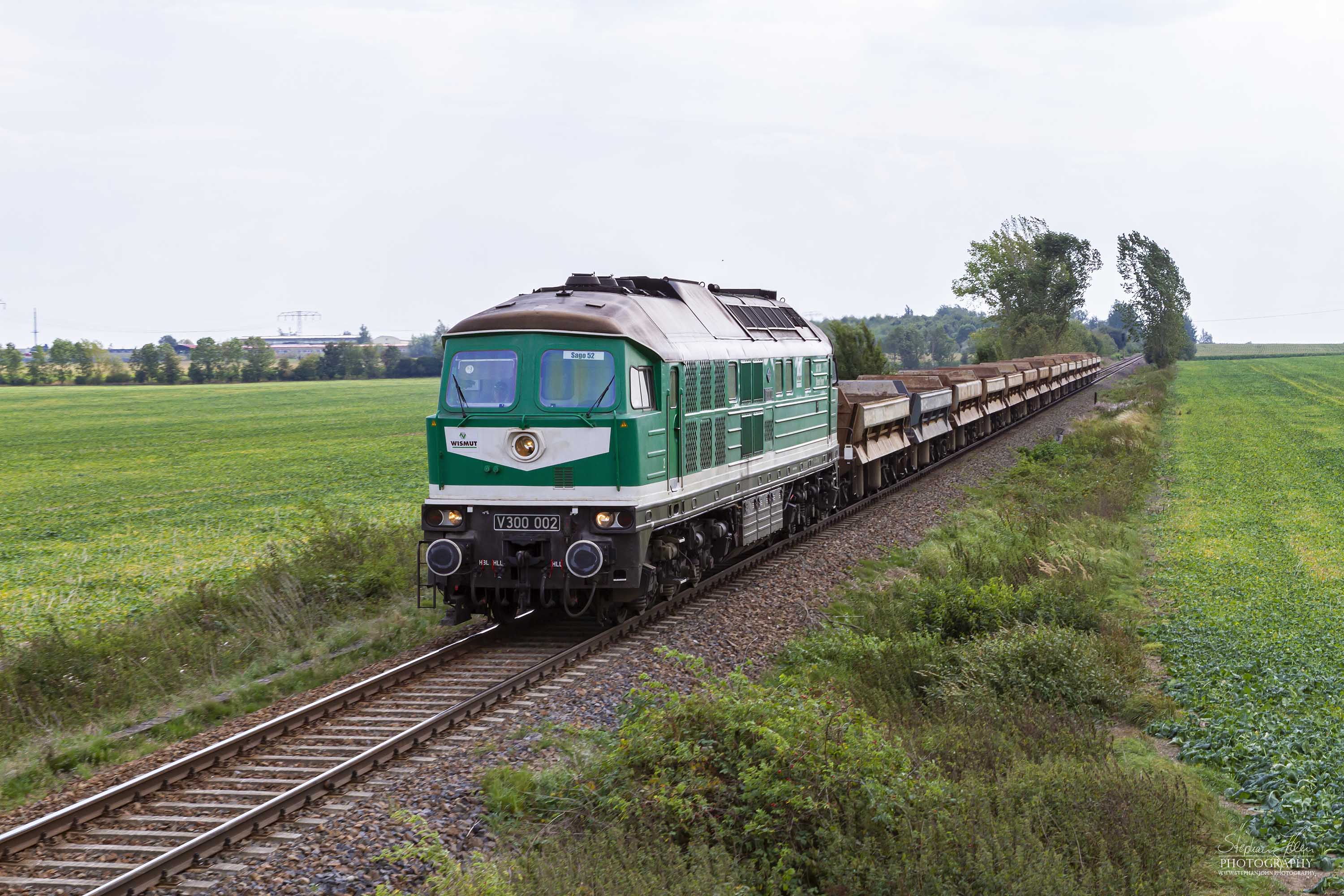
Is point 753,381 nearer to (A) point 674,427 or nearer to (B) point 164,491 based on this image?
(A) point 674,427

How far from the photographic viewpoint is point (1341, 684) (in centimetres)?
1064

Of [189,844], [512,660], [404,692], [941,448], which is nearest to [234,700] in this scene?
[404,692]

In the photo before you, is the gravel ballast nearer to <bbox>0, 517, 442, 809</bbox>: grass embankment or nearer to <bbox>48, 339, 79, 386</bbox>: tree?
<bbox>0, 517, 442, 809</bbox>: grass embankment

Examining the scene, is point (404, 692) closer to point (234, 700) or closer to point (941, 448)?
point (234, 700)

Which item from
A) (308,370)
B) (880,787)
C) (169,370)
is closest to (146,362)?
(169,370)

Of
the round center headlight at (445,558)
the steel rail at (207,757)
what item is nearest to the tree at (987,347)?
the round center headlight at (445,558)

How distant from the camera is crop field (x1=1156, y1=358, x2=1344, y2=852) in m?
8.27

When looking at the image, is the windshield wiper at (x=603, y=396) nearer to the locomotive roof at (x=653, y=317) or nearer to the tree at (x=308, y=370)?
the locomotive roof at (x=653, y=317)

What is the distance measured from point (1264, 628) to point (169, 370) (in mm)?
132787

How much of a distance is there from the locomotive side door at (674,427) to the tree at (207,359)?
128874mm

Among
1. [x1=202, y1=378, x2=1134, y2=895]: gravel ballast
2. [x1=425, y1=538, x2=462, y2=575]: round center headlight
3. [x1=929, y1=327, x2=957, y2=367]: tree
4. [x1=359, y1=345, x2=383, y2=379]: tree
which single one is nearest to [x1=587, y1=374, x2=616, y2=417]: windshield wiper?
[x1=425, y1=538, x2=462, y2=575]: round center headlight

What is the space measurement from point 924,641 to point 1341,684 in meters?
3.90

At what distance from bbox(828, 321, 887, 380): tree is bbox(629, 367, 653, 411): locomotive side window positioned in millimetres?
42238

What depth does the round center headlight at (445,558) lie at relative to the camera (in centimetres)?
1241
